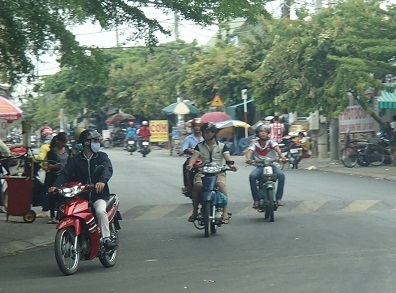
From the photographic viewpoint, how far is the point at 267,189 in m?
14.9

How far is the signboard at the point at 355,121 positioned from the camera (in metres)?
33.1

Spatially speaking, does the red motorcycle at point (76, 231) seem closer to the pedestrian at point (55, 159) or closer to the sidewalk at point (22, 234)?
the sidewalk at point (22, 234)

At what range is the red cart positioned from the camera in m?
15.8

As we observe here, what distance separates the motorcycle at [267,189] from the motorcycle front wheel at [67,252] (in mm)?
5289

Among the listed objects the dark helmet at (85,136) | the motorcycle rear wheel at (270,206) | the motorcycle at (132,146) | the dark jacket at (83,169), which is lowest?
the motorcycle at (132,146)

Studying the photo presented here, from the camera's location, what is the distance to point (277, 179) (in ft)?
50.5

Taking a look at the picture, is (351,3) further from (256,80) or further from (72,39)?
(72,39)

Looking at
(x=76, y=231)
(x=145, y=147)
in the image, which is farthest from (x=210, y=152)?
(x=145, y=147)

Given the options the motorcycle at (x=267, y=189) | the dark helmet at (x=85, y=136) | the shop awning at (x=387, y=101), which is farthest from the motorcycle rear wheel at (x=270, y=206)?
the shop awning at (x=387, y=101)

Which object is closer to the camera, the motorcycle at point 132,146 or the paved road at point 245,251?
the paved road at point 245,251

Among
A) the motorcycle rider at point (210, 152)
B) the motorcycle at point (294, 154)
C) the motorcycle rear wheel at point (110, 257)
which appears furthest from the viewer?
the motorcycle at point (294, 154)

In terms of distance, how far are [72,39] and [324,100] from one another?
1651 cm

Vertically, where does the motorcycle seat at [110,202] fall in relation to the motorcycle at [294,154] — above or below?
above

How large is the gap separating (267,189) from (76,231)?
549 centimetres
